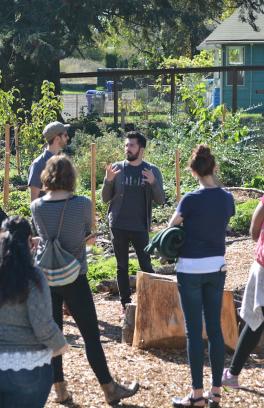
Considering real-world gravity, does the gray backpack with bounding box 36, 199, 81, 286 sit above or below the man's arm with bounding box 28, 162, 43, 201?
below

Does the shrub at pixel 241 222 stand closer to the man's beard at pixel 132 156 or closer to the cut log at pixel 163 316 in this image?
the man's beard at pixel 132 156

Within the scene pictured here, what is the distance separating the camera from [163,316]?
7.08 meters

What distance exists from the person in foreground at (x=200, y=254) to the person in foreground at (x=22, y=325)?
4.81ft

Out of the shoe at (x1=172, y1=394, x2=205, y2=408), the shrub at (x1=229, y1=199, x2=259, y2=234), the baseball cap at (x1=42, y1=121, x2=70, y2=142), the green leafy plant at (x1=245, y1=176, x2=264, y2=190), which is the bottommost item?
the shoe at (x1=172, y1=394, x2=205, y2=408)

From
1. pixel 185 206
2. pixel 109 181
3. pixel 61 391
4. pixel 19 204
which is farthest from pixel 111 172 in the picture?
pixel 19 204

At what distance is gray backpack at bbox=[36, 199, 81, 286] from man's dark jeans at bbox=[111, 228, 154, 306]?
89.9 inches

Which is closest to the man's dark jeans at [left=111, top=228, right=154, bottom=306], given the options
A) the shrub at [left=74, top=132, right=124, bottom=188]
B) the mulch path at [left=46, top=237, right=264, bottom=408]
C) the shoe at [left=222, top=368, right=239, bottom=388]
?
the mulch path at [left=46, top=237, right=264, bottom=408]

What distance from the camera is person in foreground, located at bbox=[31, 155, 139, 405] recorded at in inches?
220

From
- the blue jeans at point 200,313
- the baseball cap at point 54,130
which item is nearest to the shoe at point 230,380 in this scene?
the blue jeans at point 200,313

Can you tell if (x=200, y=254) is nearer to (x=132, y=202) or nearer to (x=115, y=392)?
(x=115, y=392)

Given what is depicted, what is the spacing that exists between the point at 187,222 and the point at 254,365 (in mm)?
1796

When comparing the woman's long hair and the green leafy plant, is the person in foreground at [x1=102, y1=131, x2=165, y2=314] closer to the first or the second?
the woman's long hair

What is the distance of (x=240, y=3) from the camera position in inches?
1248

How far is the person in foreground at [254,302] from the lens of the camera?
5.89 metres
